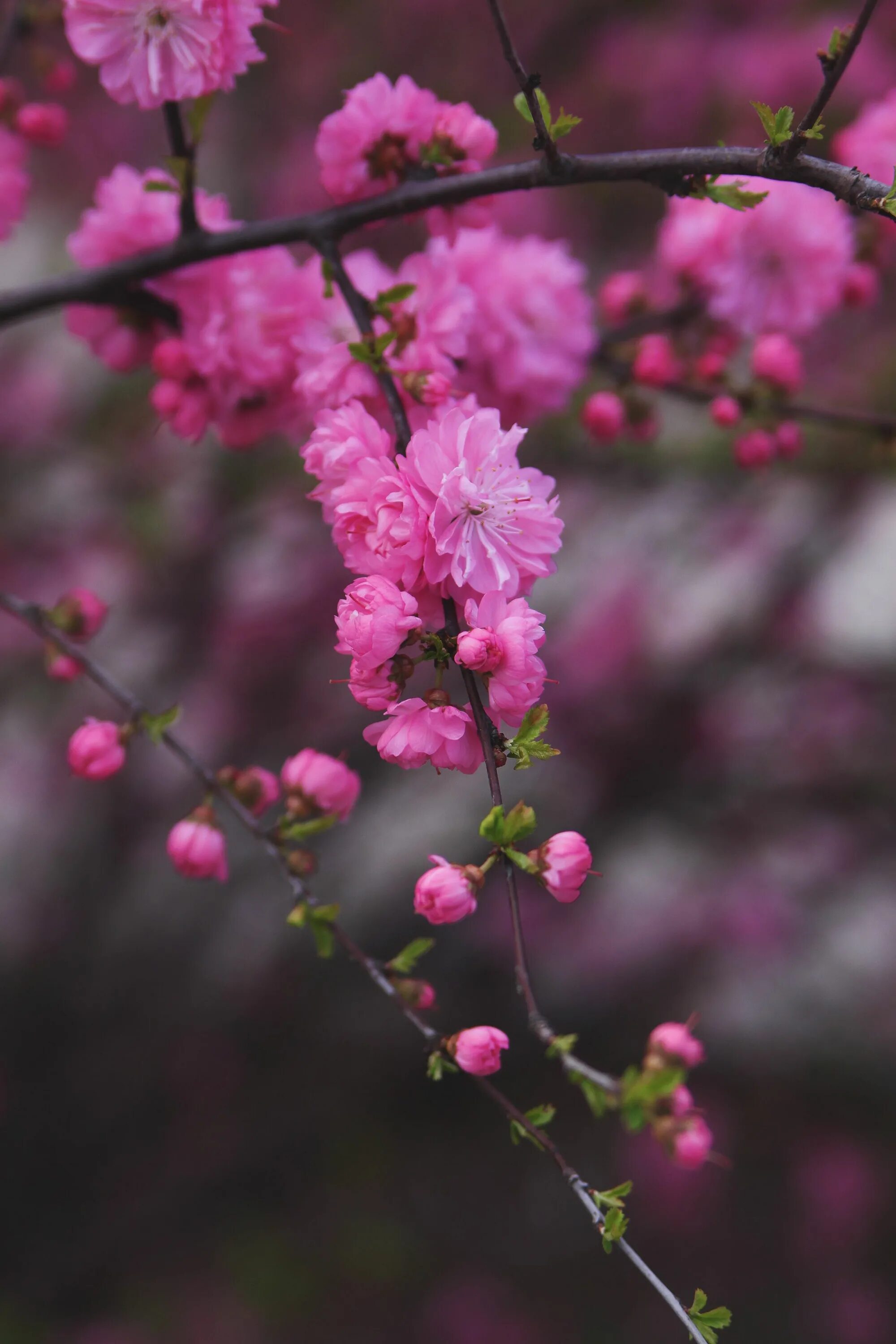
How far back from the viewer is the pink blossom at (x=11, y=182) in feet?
3.24

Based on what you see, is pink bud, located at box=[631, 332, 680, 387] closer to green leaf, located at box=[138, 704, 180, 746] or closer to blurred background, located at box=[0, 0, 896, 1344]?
green leaf, located at box=[138, 704, 180, 746]

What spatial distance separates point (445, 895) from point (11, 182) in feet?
2.87

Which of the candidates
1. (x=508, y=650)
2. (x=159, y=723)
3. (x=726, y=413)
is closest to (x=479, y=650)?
(x=508, y=650)

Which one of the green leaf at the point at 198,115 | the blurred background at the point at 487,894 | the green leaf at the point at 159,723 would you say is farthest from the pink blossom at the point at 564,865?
the blurred background at the point at 487,894

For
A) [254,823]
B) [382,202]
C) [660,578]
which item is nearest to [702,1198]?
[660,578]

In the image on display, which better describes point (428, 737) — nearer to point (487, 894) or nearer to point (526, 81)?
point (526, 81)

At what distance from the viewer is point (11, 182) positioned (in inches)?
39.2

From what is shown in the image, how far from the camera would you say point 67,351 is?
3.31 metres

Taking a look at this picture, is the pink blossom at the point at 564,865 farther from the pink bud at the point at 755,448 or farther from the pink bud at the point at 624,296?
the pink bud at the point at 624,296

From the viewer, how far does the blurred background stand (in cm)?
215

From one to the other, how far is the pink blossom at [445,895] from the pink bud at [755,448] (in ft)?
2.30

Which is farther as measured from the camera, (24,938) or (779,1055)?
(779,1055)

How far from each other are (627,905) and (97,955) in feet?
4.34

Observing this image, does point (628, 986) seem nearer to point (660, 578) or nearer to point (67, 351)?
point (660, 578)
